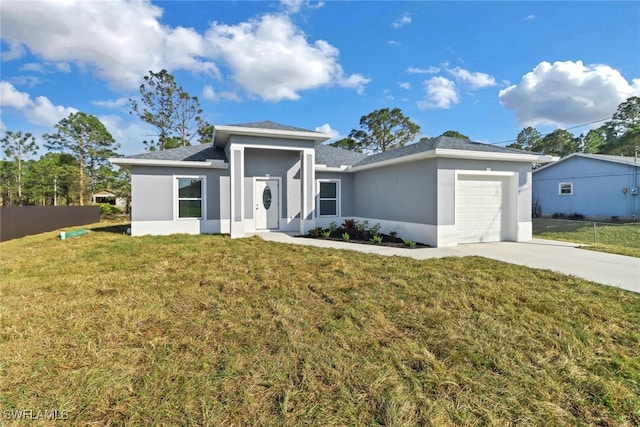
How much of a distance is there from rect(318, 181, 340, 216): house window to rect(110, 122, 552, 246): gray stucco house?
0.04 m

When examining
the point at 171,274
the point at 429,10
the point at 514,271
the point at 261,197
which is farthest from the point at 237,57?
the point at 514,271

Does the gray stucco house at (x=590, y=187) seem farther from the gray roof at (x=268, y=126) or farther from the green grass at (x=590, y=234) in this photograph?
the gray roof at (x=268, y=126)

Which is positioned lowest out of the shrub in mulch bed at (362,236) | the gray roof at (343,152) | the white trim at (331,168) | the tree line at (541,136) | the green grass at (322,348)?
the green grass at (322,348)

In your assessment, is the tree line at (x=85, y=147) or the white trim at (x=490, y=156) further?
the tree line at (x=85, y=147)

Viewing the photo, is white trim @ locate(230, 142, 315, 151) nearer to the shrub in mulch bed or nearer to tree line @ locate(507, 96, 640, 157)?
the shrub in mulch bed

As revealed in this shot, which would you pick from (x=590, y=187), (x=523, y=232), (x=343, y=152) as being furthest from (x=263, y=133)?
(x=590, y=187)

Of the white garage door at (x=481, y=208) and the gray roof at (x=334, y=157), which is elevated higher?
the gray roof at (x=334, y=157)

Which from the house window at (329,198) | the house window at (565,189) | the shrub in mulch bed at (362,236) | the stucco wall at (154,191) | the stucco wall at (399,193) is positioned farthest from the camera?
the house window at (565,189)

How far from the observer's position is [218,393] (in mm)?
2367

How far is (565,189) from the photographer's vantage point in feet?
65.0

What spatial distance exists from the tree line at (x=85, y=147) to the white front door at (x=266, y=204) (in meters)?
18.4

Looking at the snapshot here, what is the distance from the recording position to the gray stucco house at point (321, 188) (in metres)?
9.14

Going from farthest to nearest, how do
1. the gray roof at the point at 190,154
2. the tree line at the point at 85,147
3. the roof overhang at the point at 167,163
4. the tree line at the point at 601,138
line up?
the tree line at the point at 85,147 < the tree line at the point at 601,138 < the gray roof at the point at 190,154 < the roof overhang at the point at 167,163

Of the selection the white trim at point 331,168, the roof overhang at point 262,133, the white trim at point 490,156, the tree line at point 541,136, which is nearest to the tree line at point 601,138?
the tree line at point 541,136
